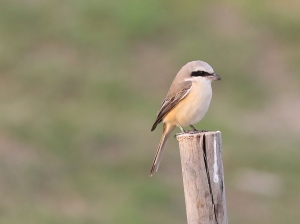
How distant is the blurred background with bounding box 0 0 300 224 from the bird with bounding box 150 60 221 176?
3733mm

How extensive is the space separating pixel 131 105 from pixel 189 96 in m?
7.19

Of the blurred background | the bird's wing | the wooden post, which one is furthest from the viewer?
the blurred background

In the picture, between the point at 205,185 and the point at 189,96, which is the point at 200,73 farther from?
the point at 205,185

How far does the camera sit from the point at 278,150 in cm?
1304

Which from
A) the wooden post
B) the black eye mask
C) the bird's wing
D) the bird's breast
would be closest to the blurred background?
the bird's wing

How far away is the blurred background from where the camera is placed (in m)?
11.2

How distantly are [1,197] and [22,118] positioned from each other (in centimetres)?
254

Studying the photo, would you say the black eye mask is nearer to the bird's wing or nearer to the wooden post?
the bird's wing

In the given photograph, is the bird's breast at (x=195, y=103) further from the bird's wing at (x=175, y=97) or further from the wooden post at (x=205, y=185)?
the wooden post at (x=205, y=185)

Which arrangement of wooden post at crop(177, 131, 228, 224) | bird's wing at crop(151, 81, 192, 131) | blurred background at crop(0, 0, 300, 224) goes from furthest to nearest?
blurred background at crop(0, 0, 300, 224) → bird's wing at crop(151, 81, 192, 131) → wooden post at crop(177, 131, 228, 224)

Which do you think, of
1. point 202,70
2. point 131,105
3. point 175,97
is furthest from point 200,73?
point 131,105

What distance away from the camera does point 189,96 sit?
696 cm

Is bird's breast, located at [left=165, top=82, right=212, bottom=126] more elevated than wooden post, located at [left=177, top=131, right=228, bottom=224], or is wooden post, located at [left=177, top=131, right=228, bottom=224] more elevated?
bird's breast, located at [left=165, top=82, right=212, bottom=126]

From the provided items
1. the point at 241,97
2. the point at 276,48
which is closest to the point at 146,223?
the point at 241,97
